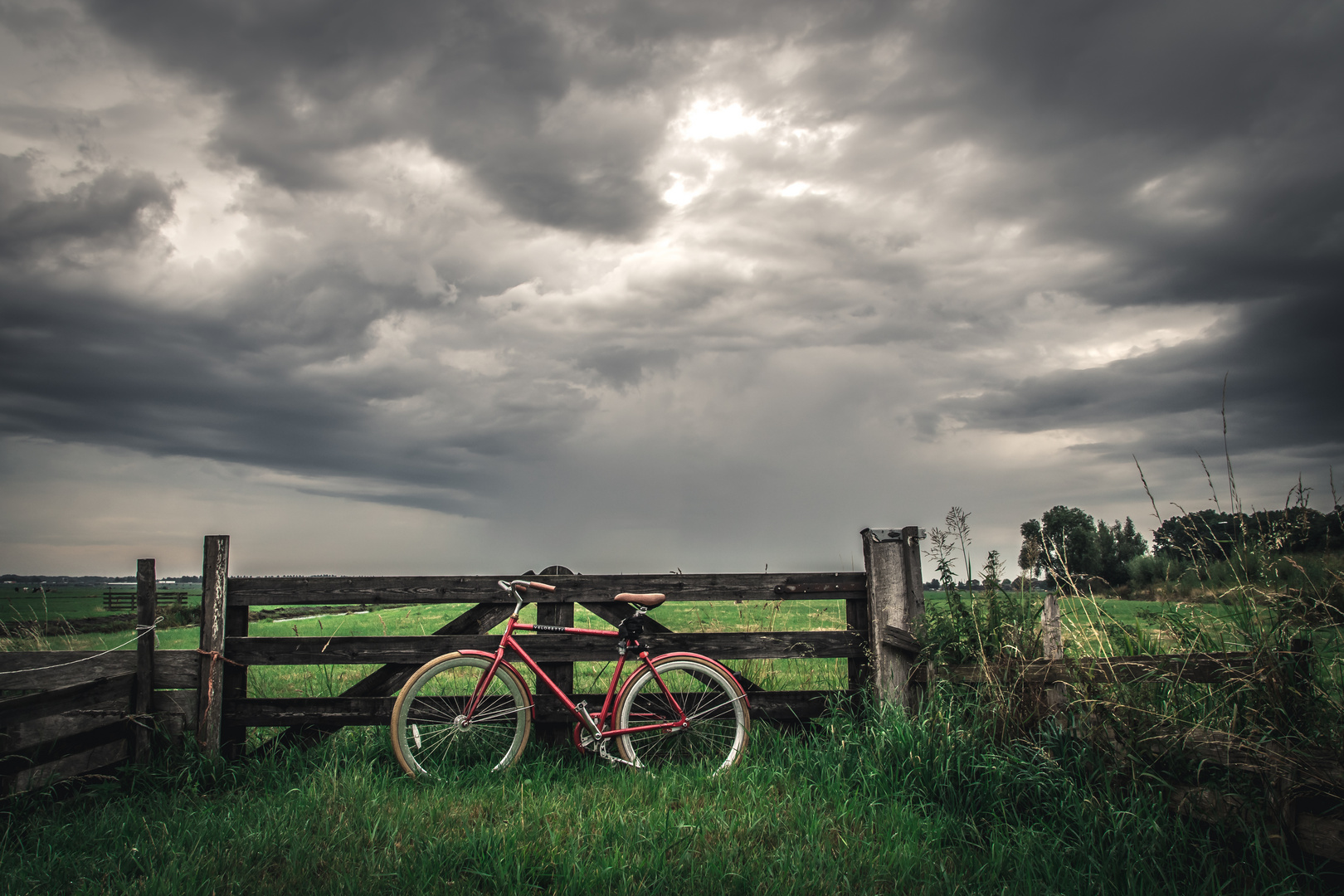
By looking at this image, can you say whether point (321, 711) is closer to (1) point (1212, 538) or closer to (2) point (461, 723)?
(2) point (461, 723)

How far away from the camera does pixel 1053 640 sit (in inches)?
169

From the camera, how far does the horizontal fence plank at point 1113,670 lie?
144 inches

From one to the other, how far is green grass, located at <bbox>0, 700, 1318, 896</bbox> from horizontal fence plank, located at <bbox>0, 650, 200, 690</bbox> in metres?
0.75

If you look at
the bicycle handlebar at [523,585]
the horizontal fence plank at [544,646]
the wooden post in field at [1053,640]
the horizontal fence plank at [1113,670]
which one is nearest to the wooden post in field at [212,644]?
the horizontal fence plank at [544,646]

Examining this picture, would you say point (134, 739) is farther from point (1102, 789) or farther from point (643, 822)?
point (1102, 789)

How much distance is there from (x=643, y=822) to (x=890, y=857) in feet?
4.03

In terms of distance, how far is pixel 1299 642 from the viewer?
3.50 metres

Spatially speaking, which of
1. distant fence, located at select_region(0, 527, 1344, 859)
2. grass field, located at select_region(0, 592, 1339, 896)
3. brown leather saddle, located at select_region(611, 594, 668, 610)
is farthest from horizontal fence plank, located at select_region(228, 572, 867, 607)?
grass field, located at select_region(0, 592, 1339, 896)

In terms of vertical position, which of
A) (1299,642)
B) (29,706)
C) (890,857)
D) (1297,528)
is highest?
(1297,528)

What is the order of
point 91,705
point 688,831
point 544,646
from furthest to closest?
point 544,646
point 91,705
point 688,831

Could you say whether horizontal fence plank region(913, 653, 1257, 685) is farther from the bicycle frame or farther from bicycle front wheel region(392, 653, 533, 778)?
bicycle front wheel region(392, 653, 533, 778)

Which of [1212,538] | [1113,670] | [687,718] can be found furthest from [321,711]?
[1212,538]

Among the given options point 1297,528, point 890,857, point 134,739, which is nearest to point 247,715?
point 134,739

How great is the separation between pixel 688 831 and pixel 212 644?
397 cm
